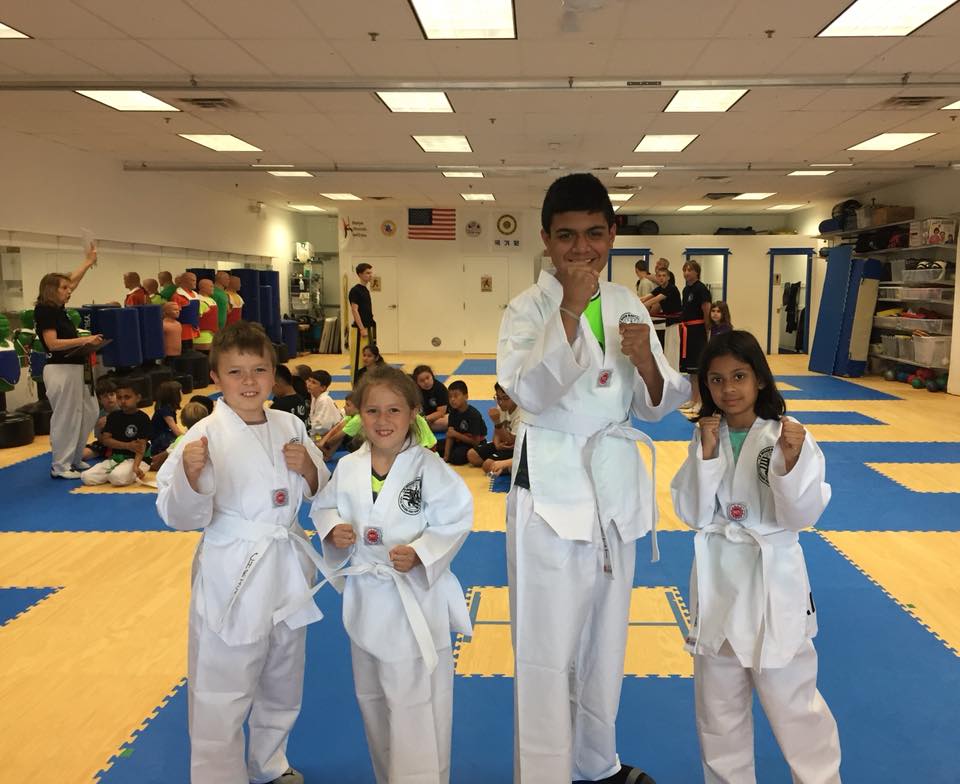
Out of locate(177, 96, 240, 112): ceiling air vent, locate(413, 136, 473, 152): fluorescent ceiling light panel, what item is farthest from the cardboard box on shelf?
locate(177, 96, 240, 112): ceiling air vent

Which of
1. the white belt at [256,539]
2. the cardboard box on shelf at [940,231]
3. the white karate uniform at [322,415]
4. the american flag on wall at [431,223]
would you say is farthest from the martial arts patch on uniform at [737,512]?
the american flag on wall at [431,223]

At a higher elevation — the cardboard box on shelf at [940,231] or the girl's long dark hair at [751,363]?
the cardboard box on shelf at [940,231]

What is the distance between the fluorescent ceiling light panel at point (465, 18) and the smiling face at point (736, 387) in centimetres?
385

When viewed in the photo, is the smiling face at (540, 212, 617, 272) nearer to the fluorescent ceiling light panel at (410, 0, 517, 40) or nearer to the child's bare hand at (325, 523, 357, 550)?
the child's bare hand at (325, 523, 357, 550)

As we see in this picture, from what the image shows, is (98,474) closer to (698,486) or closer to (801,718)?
(698,486)

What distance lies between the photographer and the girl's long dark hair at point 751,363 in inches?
85.5

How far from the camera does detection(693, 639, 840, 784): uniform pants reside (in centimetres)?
207

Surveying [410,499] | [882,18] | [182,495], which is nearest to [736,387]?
[410,499]

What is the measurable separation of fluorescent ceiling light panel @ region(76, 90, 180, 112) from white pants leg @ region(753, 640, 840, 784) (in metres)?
7.26

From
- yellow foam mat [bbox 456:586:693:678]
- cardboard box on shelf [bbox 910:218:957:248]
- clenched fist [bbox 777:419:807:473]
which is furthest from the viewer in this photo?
cardboard box on shelf [bbox 910:218:957:248]

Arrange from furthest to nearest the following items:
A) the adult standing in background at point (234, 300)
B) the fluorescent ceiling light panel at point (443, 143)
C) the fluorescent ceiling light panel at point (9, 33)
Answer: the adult standing in background at point (234, 300)
the fluorescent ceiling light panel at point (443, 143)
the fluorescent ceiling light panel at point (9, 33)

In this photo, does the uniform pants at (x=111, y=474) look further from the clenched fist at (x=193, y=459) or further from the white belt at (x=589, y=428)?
the white belt at (x=589, y=428)

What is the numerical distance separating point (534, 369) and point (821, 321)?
13701mm

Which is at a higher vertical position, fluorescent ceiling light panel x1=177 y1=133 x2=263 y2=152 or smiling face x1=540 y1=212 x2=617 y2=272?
fluorescent ceiling light panel x1=177 y1=133 x2=263 y2=152
